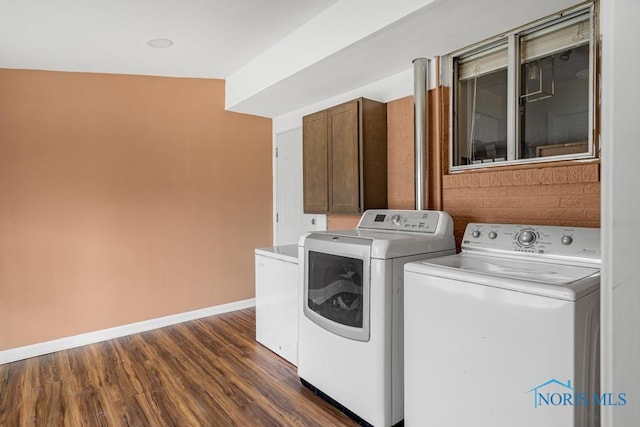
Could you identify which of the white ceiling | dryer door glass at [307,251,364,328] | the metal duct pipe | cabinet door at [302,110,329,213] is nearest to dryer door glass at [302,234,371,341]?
dryer door glass at [307,251,364,328]

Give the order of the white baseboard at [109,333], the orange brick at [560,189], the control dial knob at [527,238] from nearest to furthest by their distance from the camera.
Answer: the control dial knob at [527,238]
the orange brick at [560,189]
the white baseboard at [109,333]

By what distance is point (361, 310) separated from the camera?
2.06 metres

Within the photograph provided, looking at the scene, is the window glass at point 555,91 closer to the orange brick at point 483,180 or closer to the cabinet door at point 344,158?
the orange brick at point 483,180

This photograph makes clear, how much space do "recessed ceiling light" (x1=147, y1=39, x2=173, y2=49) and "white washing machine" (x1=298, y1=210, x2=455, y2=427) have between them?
1787 millimetres

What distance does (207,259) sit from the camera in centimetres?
400

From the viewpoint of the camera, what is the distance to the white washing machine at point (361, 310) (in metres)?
1.97

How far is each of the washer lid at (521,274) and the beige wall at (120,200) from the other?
2.69 metres

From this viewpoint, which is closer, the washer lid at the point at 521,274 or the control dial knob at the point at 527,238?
the washer lid at the point at 521,274

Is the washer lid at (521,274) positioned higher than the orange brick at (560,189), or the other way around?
the orange brick at (560,189)

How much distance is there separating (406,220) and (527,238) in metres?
0.74

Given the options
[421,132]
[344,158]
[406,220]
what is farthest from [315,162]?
[406,220]

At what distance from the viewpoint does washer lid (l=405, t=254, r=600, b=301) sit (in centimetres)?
135

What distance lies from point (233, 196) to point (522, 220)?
286 cm

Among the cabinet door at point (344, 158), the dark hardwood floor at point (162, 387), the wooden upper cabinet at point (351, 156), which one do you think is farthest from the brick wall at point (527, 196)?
the dark hardwood floor at point (162, 387)
